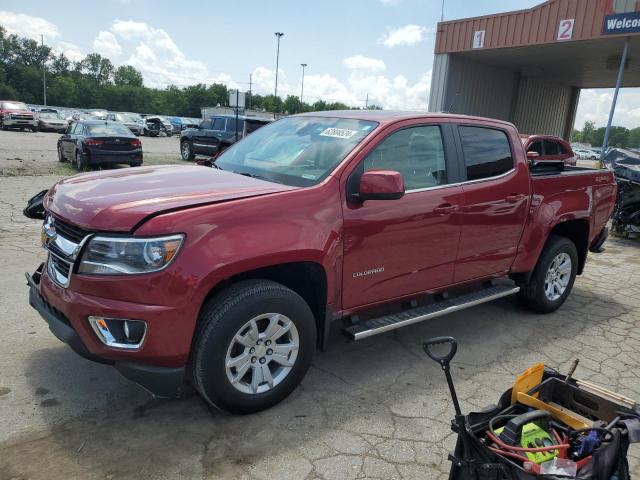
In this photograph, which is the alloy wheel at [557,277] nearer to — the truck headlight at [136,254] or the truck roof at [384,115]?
the truck roof at [384,115]

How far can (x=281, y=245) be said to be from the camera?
2.89 metres

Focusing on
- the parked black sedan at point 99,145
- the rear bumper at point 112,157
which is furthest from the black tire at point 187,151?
the rear bumper at point 112,157

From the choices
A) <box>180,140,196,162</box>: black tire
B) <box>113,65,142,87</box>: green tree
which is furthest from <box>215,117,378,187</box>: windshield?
<box>113,65,142,87</box>: green tree

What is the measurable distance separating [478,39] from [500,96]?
5257 mm

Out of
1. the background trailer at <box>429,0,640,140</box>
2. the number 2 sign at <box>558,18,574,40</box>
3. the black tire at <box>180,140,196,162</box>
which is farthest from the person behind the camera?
the black tire at <box>180,140,196,162</box>

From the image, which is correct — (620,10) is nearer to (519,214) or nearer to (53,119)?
(519,214)

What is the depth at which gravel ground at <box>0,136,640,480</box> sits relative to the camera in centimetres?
263

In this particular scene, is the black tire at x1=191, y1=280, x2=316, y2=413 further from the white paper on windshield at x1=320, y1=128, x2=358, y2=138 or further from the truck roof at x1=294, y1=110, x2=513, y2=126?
the truck roof at x1=294, y1=110, x2=513, y2=126

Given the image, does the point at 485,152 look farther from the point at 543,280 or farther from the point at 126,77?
the point at 126,77

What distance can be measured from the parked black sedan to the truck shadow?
11.5m

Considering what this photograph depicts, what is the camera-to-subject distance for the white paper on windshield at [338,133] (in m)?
3.63

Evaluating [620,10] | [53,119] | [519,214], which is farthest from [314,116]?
[53,119]

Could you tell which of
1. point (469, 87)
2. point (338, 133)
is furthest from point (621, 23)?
point (338, 133)

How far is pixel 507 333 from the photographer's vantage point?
4.65 m
